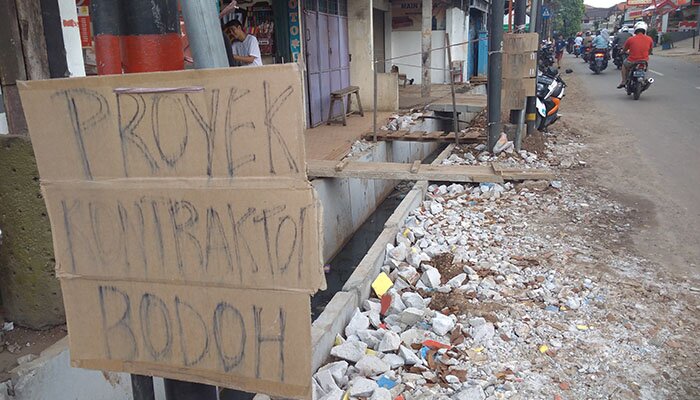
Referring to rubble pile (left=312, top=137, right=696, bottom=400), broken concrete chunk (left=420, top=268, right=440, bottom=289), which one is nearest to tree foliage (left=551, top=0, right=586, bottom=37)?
rubble pile (left=312, top=137, right=696, bottom=400)

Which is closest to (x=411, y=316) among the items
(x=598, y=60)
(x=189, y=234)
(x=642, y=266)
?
(x=642, y=266)

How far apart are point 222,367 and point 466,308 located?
253cm

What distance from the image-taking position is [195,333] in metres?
1.59

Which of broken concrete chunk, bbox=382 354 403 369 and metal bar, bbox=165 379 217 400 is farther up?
metal bar, bbox=165 379 217 400

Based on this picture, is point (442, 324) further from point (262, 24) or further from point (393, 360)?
point (262, 24)

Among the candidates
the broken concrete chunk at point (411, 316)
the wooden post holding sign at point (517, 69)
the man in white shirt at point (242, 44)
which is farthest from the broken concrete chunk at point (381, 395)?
the wooden post holding sign at point (517, 69)

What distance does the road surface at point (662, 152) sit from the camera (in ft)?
16.7

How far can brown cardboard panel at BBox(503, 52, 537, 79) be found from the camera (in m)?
7.86

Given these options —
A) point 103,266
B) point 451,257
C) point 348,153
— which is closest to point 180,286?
point 103,266

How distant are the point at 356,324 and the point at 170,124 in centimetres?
258

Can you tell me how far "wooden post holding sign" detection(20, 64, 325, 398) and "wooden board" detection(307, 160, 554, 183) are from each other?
497cm

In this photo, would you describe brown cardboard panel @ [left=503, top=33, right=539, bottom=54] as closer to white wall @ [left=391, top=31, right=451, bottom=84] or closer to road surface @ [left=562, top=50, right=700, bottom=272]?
road surface @ [left=562, top=50, right=700, bottom=272]

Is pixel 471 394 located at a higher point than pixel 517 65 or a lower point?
lower

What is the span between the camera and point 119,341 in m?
1.66
